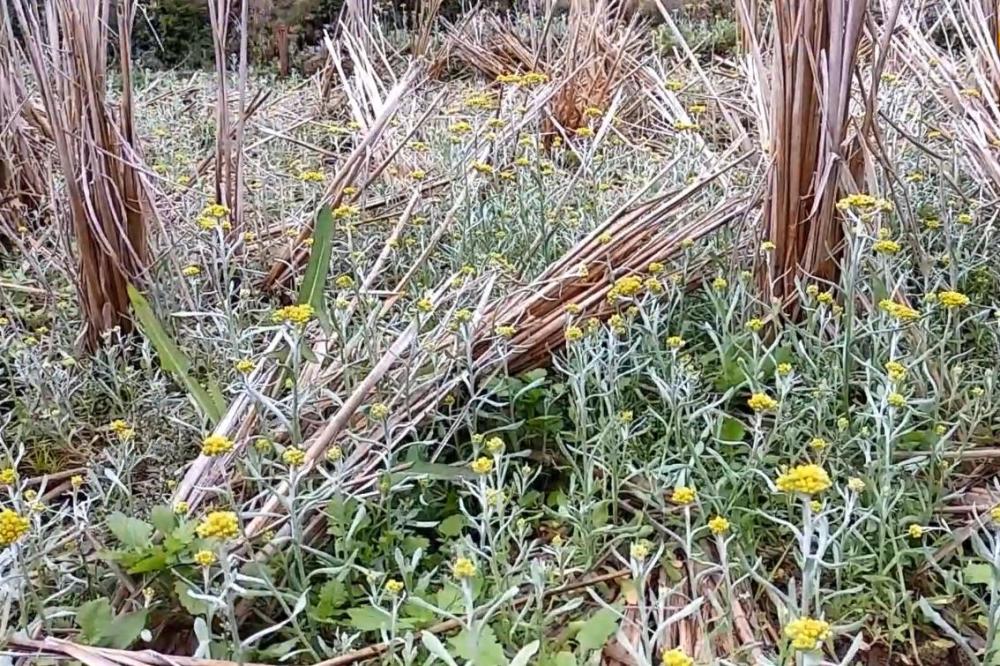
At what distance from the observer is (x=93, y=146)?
1.19 meters

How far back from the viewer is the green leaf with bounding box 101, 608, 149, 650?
736 mm

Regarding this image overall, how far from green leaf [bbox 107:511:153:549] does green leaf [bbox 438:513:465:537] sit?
281mm

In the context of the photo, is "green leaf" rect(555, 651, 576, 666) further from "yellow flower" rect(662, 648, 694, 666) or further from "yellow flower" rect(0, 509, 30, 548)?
"yellow flower" rect(0, 509, 30, 548)

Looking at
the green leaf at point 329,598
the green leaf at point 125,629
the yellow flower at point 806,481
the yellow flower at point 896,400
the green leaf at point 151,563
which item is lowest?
the green leaf at point 329,598

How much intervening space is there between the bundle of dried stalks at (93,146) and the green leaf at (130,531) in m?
0.53

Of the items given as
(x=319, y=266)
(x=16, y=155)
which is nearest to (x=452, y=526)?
(x=319, y=266)

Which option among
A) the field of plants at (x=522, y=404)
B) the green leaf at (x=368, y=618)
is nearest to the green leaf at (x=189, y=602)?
the field of plants at (x=522, y=404)

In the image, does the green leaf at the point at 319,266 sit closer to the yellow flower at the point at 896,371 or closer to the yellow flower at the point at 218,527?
the yellow flower at the point at 218,527

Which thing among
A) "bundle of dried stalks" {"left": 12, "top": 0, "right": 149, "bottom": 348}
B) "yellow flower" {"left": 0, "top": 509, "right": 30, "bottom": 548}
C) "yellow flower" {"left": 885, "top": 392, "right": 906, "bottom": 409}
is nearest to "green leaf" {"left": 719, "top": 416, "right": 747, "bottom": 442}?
"yellow flower" {"left": 885, "top": 392, "right": 906, "bottom": 409}

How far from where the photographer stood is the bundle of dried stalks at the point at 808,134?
39.8 inches

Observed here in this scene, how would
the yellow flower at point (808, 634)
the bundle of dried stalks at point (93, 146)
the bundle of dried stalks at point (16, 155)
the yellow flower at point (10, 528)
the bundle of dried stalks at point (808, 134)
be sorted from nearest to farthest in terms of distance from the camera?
the yellow flower at point (808, 634) < the yellow flower at point (10, 528) < the bundle of dried stalks at point (808, 134) < the bundle of dried stalks at point (93, 146) < the bundle of dried stalks at point (16, 155)

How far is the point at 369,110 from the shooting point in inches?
78.5

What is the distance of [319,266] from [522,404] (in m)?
0.30

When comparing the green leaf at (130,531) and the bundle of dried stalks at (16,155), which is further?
the bundle of dried stalks at (16,155)
